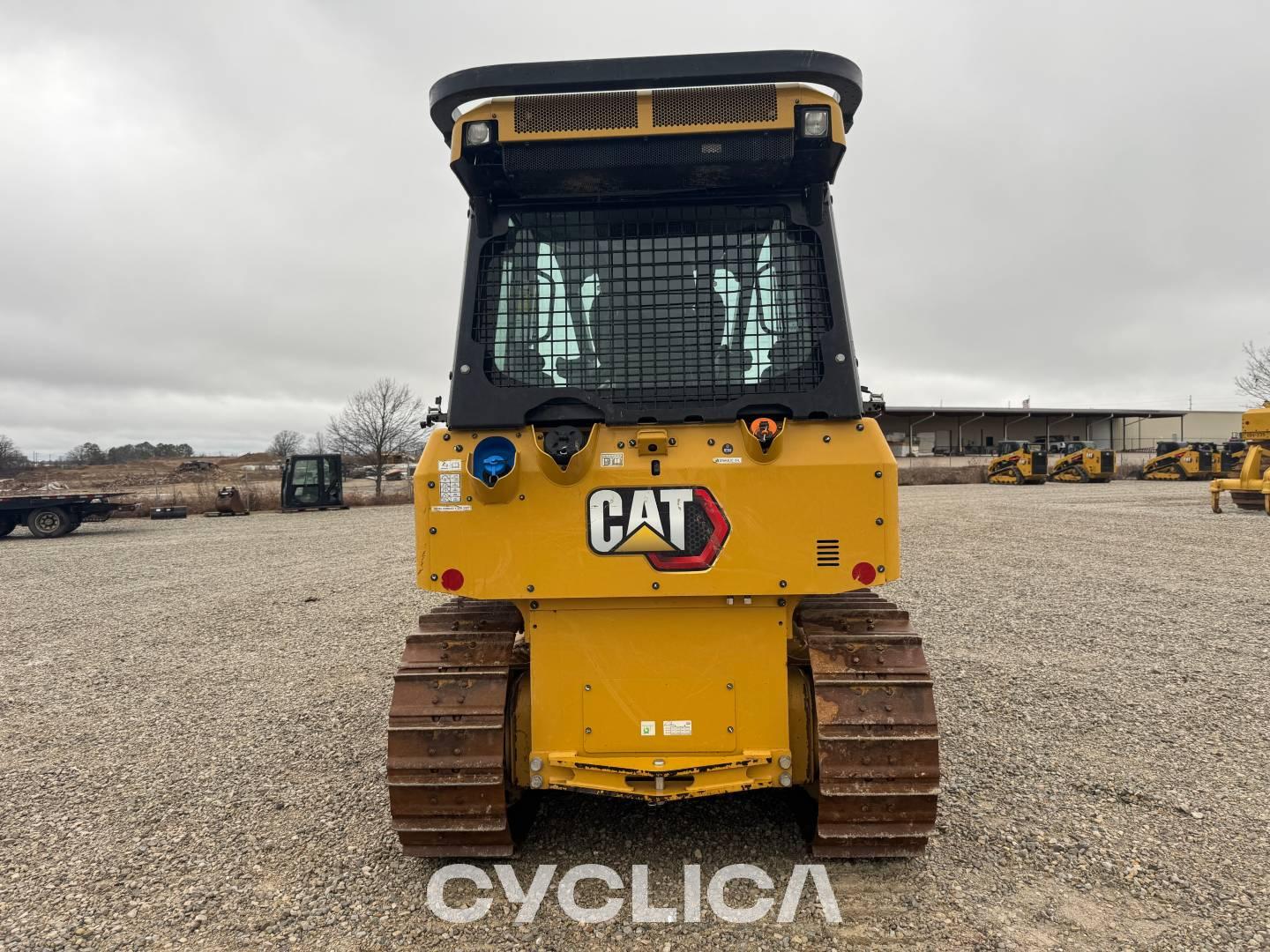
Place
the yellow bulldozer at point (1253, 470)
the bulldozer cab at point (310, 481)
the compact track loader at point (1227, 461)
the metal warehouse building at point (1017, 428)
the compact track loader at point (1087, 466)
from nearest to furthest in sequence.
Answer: the yellow bulldozer at point (1253, 470) < the bulldozer cab at point (310, 481) < the compact track loader at point (1227, 461) < the compact track loader at point (1087, 466) < the metal warehouse building at point (1017, 428)

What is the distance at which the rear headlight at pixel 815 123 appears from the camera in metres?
3.11

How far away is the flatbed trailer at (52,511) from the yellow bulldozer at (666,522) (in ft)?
77.0

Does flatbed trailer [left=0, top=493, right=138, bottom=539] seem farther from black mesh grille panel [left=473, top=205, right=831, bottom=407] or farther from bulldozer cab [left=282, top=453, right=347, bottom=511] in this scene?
black mesh grille panel [left=473, top=205, right=831, bottom=407]

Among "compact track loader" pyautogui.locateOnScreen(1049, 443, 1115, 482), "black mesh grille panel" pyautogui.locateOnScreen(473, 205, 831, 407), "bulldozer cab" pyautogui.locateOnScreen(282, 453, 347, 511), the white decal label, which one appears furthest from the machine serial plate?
"compact track loader" pyautogui.locateOnScreen(1049, 443, 1115, 482)

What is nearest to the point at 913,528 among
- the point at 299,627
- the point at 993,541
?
the point at 993,541

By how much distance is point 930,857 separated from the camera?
333 centimetres

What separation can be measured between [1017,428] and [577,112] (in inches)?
2709

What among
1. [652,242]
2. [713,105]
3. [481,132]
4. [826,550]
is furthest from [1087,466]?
[481,132]

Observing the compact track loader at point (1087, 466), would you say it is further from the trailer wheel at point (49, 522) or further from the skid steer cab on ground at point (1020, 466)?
the trailer wheel at point (49, 522)

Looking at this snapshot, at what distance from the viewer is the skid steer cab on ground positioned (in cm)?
3756

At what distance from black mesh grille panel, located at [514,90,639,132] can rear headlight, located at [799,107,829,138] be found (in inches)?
27.6

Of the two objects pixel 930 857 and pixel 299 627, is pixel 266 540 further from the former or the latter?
pixel 930 857

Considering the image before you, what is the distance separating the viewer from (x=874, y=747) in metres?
3.01

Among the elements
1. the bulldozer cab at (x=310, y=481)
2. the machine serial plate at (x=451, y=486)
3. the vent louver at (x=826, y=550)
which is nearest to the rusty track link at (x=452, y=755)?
the machine serial plate at (x=451, y=486)
